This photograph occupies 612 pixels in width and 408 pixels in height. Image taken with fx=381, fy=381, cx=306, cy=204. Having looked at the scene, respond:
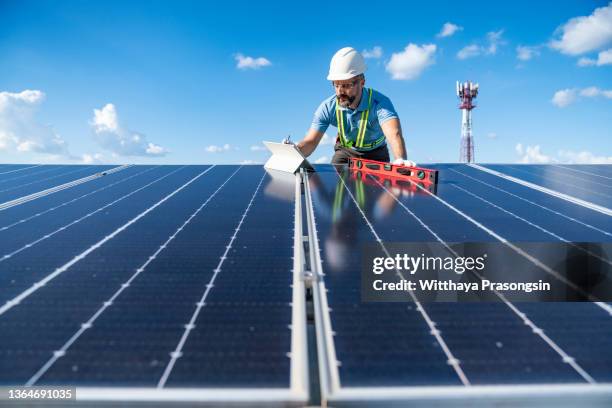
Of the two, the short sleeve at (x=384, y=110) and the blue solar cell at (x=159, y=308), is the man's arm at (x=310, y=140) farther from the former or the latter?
the blue solar cell at (x=159, y=308)

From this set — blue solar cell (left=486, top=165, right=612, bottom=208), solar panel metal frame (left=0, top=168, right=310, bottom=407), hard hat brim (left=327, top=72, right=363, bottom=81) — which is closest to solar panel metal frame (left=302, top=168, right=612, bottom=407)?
solar panel metal frame (left=0, top=168, right=310, bottom=407)

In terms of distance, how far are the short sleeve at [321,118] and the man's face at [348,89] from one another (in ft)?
1.83

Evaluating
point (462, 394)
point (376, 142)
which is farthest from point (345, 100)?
point (462, 394)

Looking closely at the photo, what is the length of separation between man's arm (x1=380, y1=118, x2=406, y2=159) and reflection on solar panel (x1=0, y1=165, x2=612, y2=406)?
3401 mm

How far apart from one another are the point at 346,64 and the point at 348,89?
0.55m

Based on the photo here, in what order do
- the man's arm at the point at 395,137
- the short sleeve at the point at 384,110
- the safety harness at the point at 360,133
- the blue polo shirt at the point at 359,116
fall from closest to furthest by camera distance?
1. the man's arm at the point at 395,137
2. the short sleeve at the point at 384,110
3. the blue polo shirt at the point at 359,116
4. the safety harness at the point at 360,133

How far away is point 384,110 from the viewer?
9125 millimetres

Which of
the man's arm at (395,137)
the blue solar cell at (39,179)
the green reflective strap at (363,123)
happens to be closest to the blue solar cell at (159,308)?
the blue solar cell at (39,179)

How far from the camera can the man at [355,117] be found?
856 centimetres

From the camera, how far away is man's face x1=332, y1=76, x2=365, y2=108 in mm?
8664

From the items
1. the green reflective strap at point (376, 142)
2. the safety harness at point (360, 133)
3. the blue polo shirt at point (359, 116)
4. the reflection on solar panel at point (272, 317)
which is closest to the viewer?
the reflection on solar panel at point (272, 317)

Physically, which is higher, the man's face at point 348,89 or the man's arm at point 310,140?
the man's face at point 348,89

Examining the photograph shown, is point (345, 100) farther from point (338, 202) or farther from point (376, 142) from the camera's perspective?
point (338, 202)

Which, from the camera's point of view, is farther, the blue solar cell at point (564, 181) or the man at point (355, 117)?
the man at point (355, 117)
